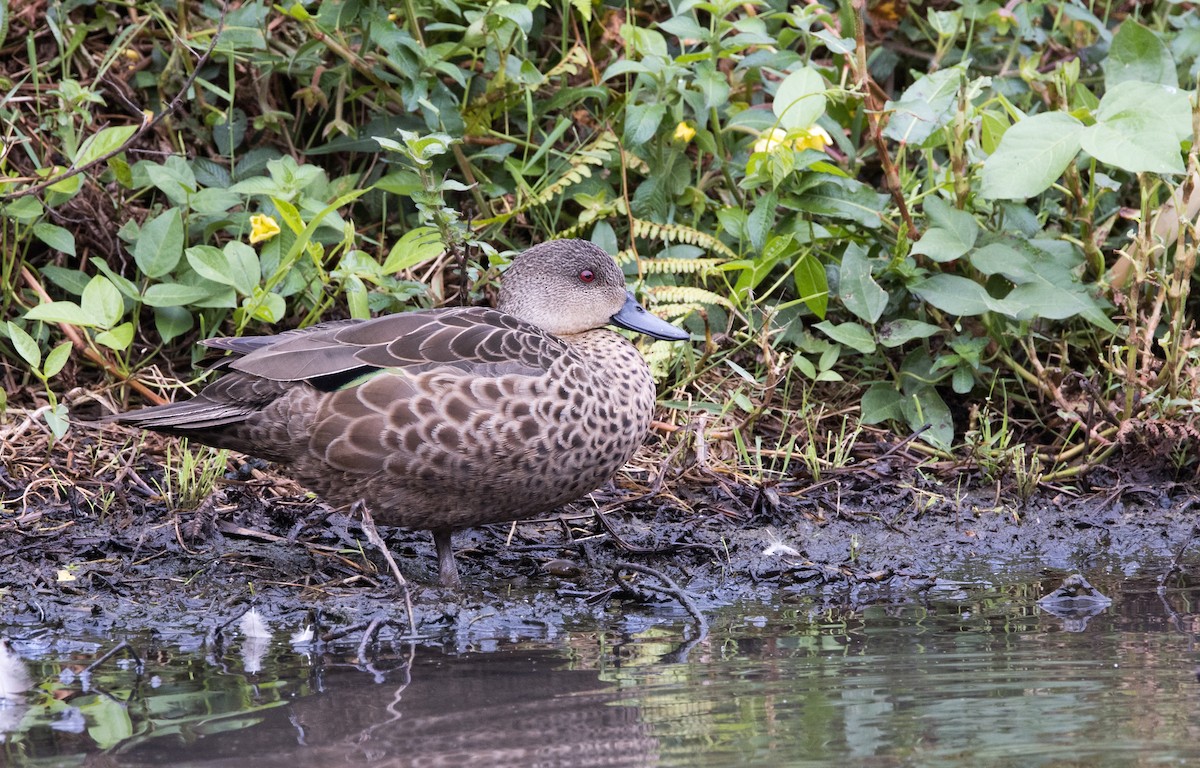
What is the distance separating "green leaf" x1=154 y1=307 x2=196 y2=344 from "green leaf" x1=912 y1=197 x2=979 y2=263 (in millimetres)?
2641

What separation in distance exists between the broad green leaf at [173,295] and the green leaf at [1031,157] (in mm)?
2771

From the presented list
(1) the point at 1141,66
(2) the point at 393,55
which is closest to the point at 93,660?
(2) the point at 393,55

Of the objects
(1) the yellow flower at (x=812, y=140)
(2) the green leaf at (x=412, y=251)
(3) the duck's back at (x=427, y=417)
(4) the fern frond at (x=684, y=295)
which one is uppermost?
(1) the yellow flower at (x=812, y=140)

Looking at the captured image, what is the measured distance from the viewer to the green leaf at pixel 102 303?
4.94 m

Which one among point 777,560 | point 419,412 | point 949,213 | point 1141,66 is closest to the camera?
point 419,412

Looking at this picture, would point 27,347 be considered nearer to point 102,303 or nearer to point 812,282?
point 102,303

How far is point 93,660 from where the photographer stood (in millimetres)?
3541

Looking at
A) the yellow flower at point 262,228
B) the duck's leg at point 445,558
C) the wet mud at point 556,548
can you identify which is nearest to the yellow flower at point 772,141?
the wet mud at point 556,548

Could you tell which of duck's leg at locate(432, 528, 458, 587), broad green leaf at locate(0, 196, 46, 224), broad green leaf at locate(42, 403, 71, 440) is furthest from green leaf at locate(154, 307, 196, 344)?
duck's leg at locate(432, 528, 458, 587)

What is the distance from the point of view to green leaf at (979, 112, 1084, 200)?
4.93 m

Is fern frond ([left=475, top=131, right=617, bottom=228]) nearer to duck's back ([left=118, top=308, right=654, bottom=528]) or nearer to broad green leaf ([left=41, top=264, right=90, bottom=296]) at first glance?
duck's back ([left=118, top=308, right=654, bottom=528])

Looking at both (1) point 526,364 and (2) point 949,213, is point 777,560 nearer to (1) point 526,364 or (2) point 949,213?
(1) point 526,364

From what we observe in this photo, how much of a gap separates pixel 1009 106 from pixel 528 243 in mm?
1951

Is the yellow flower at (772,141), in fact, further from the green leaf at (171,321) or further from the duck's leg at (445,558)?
the green leaf at (171,321)
